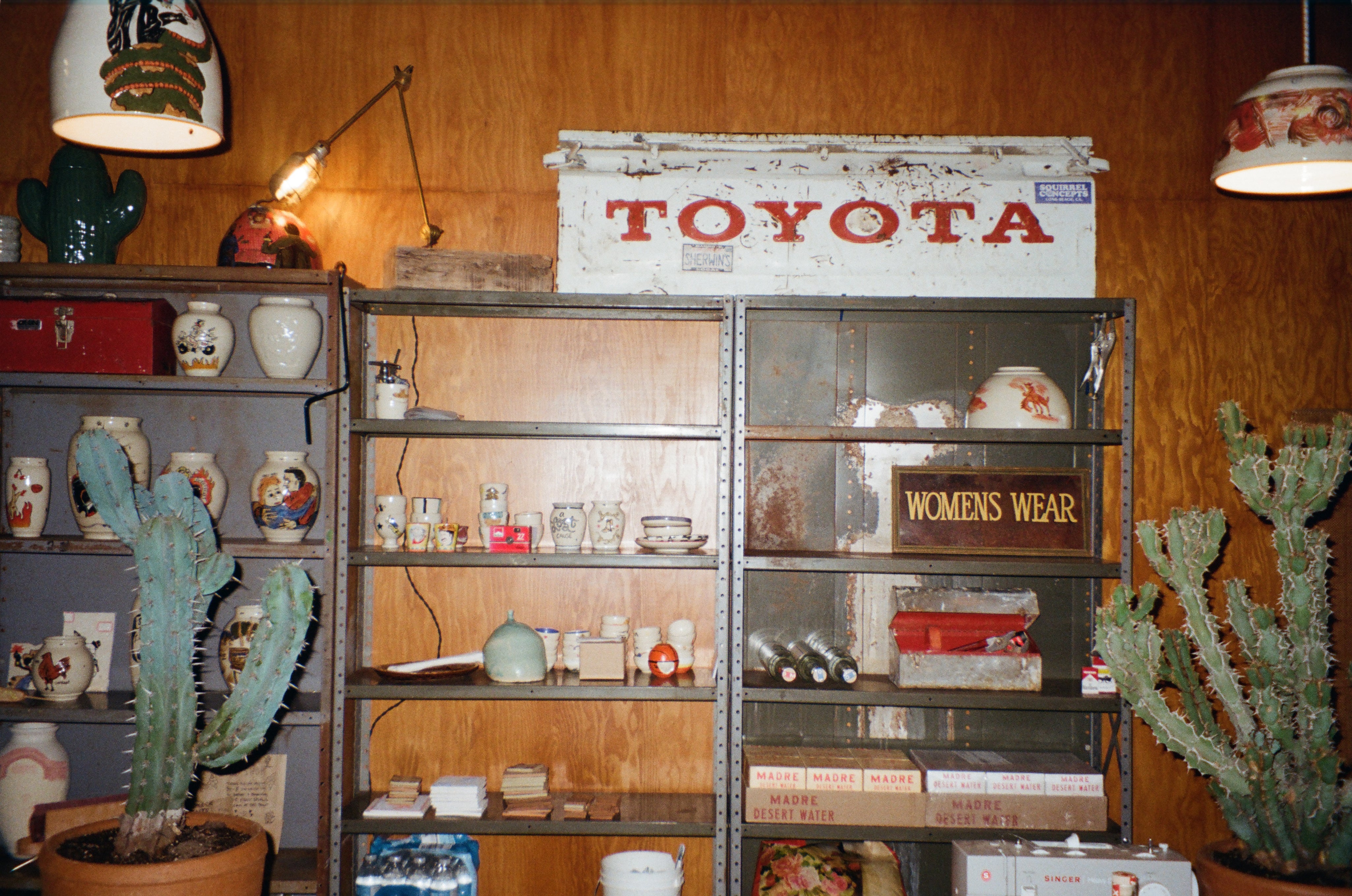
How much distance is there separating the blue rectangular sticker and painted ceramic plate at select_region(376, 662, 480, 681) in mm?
2229

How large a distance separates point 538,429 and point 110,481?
39.4 inches

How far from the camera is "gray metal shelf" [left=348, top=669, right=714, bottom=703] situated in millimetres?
2369

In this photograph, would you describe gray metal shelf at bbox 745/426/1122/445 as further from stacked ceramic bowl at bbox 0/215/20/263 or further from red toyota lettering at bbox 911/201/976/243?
stacked ceramic bowl at bbox 0/215/20/263

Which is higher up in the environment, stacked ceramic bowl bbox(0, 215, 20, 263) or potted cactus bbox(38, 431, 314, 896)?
stacked ceramic bowl bbox(0, 215, 20, 263)

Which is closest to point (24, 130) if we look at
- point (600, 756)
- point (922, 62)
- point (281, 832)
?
point (281, 832)

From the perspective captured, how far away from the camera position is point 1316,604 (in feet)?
6.84

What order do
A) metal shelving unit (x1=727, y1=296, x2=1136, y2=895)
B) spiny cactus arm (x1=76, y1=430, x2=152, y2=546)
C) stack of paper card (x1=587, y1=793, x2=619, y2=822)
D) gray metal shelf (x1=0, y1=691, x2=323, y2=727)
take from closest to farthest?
spiny cactus arm (x1=76, y1=430, x2=152, y2=546) < gray metal shelf (x1=0, y1=691, x2=323, y2=727) < stack of paper card (x1=587, y1=793, x2=619, y2=822) < metal shelving unit (x1=727, y1=296, x2=1136, y2=895)

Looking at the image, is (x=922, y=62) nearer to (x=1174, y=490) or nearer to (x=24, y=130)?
(x=1174, y=490)

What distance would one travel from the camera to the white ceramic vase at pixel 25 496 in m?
2.41

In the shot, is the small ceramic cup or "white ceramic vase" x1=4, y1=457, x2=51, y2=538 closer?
"white ceramic vase" x1=4, y1=457, x2=51, y2=538

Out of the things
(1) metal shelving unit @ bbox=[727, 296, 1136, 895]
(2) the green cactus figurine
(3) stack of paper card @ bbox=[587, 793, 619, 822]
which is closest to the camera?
(3) stack of paper card @ bbox=[587, 793, 619, 822]

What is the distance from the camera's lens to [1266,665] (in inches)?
83.9

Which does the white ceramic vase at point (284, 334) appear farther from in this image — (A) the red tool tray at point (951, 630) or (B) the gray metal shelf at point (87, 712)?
(A) the red tool tray at point (951, 630)

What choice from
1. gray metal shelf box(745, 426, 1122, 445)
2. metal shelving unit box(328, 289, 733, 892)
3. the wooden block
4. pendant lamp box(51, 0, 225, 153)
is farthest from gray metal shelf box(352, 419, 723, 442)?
pendant lamp box(51, 0, 225, 153)
